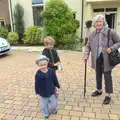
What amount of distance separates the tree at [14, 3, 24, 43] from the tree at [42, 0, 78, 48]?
2.68m

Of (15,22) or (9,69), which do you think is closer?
(9,69)

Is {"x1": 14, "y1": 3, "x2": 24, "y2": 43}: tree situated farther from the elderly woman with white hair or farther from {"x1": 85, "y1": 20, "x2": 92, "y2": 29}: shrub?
the elderly woman with white hair

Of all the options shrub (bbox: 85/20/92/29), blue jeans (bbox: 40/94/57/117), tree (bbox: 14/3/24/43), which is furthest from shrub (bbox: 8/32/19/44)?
blue jeans (bbox: 40/94/57/117)

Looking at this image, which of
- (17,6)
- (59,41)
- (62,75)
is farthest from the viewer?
(17,6)

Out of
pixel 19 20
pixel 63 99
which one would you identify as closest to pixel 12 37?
pixel 19 20

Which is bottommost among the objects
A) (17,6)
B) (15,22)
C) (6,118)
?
(6,118)

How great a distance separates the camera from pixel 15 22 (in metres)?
12.8

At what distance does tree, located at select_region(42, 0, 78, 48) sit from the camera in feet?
34.3

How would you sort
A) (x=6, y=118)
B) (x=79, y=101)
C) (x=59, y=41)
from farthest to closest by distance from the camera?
(x=59, y=41)
(x=79, y=101)
(x=6, y=118)

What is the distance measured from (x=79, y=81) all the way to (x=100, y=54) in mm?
1606

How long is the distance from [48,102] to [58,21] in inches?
307

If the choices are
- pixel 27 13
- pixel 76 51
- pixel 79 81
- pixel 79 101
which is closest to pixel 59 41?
pixel 76 51

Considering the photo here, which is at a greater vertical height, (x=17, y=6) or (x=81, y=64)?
(x=17, y=6)

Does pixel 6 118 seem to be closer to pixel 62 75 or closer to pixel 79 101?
pixel 79 101
